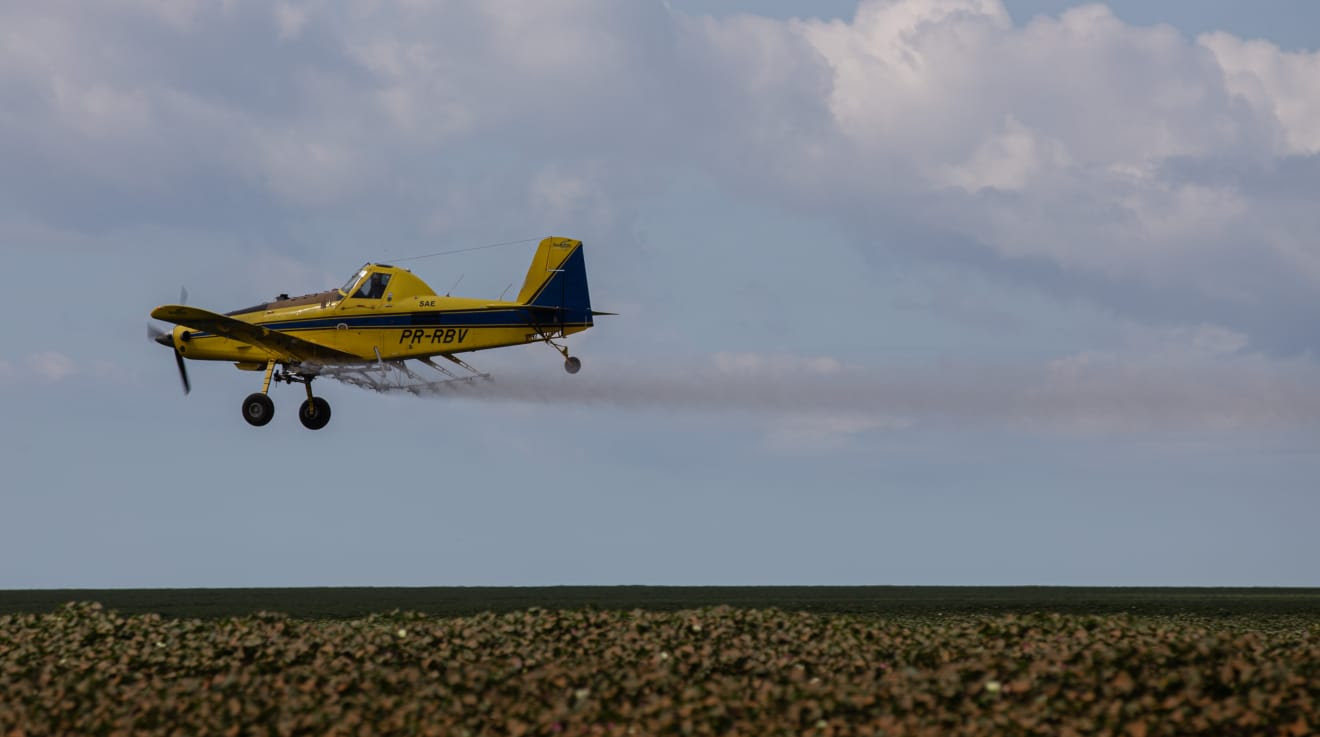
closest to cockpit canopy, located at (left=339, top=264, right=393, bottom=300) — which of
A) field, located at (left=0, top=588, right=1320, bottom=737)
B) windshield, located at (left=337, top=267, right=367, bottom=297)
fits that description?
windshield, located at (left=337, top=267, right=367, bottom=297)

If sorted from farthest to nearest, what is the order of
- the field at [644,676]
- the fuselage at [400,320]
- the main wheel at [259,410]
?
the main wheel at [259,410], the fuselage at [400,320], the field at [644,676]

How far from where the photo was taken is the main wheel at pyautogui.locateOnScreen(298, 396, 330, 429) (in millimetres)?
31297

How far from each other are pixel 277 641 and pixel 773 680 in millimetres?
5891

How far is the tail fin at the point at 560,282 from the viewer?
97.0ft

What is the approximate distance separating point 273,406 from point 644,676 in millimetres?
19353

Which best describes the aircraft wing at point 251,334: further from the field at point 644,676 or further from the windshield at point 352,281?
the field at point 644,676

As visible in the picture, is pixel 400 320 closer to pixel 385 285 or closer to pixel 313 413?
pixel 385 285

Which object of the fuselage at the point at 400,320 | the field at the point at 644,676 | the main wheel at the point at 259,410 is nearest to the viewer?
the field at the point at 644,676

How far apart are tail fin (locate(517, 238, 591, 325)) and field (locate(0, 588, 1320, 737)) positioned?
42.4 feet

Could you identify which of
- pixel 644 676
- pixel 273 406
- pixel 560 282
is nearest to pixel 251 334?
pixel 273 406

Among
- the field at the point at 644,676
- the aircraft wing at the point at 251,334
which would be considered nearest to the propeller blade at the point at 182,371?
the aircraft wing at the point at 251,334

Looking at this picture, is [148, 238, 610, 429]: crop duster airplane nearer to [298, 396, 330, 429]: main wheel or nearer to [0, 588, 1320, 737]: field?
[298, 396, 330, 429]: main wheel

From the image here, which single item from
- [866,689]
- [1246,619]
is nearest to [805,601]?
[1246,619]

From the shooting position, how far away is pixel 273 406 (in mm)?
30703
